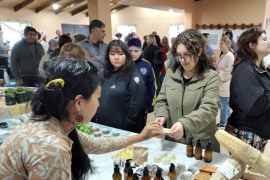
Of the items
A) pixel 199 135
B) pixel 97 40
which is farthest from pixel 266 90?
pixel 97 40

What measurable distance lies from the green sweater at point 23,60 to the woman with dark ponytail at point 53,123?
10.5 ft

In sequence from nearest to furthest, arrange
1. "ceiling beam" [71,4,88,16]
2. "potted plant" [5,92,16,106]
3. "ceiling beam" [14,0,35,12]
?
"potted plant" [5,92,16,106] → "ceiling beam" [14,0,35,12] → "ceiling beam" [71,4,88,16]

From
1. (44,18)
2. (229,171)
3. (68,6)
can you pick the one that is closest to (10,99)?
(229,171)

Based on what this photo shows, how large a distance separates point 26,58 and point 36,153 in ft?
11.3

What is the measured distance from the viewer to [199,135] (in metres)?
1.42

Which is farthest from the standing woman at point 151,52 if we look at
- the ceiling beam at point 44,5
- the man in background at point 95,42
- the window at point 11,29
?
the window at point 11,29

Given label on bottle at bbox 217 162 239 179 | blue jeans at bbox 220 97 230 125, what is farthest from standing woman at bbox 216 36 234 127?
label on bottle at bbox 217 162 239 179

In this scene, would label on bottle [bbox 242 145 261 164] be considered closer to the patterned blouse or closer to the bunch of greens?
the patterned blouse

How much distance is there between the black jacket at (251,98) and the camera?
144cm

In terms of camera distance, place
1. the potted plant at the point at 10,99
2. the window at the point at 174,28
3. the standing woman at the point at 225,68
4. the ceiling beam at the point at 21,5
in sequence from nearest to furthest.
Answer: the potted plant at the point at 10,99 → the standing woman at the point at 225,68 → the ceiling beam at the point at 21,5 → the window at the point at 174,28

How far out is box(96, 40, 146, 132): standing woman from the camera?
1.87 meters

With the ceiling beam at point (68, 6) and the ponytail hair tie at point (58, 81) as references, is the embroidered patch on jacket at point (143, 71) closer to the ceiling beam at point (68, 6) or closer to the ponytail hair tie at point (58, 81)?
the ponytail hair tie at point (58, 81)

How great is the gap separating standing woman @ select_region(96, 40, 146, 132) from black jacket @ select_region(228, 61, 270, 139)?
68cm

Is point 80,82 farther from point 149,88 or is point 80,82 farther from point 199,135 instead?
point 149,88
